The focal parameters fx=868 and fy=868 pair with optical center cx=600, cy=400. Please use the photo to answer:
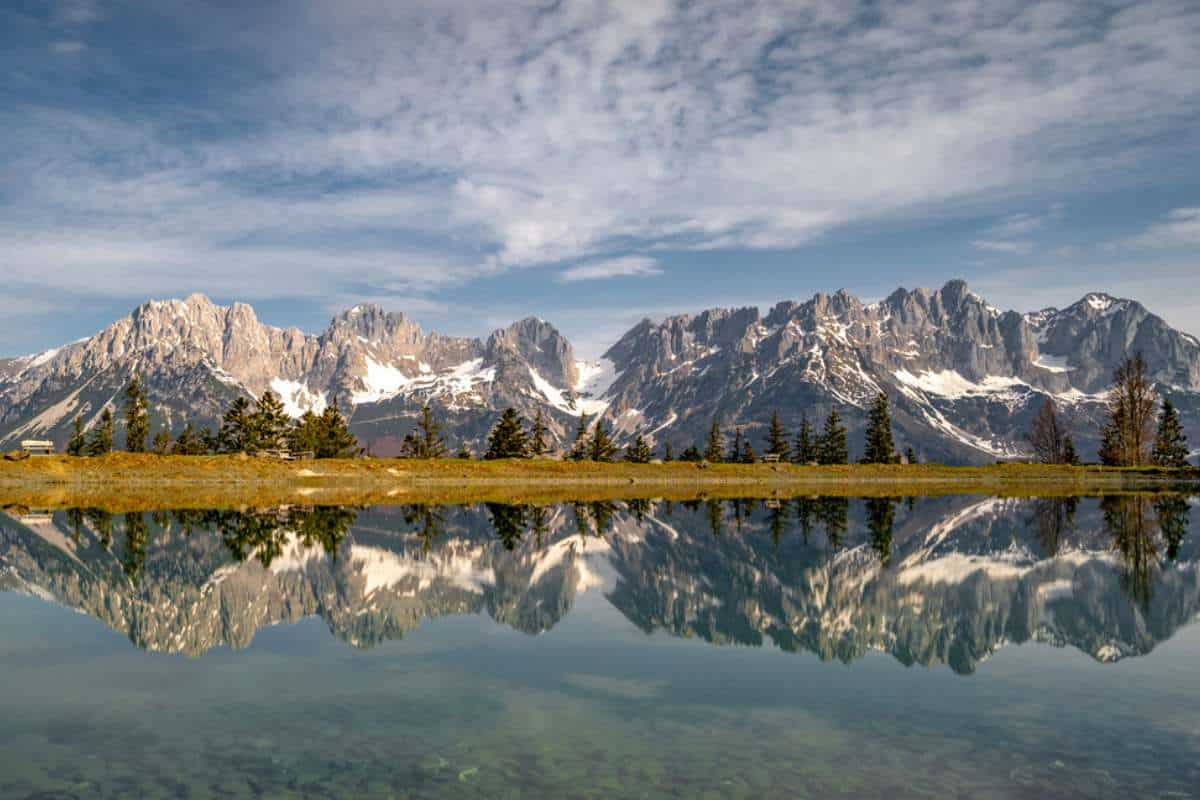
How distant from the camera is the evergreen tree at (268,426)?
150 metres

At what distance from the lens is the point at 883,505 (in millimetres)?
98062

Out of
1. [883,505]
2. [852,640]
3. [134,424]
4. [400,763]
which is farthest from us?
[134,424]

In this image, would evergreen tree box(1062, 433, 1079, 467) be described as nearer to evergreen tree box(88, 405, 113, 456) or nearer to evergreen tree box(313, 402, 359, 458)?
evergreen tree box(313, 402, 359, 458)

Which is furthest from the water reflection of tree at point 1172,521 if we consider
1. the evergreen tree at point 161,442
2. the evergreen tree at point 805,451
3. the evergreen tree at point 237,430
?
the evergreen tree at point 161,442

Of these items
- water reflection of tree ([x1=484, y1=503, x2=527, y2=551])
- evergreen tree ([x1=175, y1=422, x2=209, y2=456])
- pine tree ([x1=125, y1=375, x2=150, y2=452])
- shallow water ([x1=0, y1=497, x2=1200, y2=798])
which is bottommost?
water reflection of tree ([x1=484, y1=503, x2=527, y2=551])

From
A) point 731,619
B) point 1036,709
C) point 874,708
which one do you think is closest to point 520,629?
point 731,619

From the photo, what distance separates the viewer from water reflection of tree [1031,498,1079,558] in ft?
179

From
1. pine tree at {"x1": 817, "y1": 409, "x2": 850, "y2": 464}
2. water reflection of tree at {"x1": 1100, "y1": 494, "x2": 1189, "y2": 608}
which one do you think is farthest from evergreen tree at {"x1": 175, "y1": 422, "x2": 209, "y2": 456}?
water reflection of tree at {"x1": 1100, "y1": 494, "x2": 1189, "y2": 608}

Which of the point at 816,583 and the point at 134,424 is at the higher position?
the point at 134,424

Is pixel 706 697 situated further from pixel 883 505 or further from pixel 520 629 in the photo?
pixel 883 505

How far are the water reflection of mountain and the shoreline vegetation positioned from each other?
116 ft

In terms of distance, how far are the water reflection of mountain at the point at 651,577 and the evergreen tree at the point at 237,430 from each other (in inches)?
3232

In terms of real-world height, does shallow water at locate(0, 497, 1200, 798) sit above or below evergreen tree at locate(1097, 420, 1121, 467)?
below

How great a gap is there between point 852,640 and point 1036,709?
7653 mm
